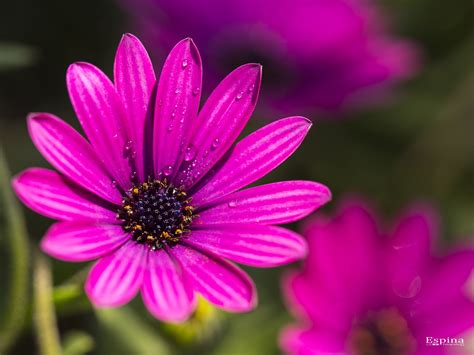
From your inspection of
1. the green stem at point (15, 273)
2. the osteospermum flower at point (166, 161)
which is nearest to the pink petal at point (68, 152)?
the osteospermum flower at point (166, 161)

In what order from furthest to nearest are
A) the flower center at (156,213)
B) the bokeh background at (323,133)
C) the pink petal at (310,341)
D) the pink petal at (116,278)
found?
the bokeh background at (323,133)
the pink petal at (310,341)
the flower center at (156,213)
the pink petal at (116,278)

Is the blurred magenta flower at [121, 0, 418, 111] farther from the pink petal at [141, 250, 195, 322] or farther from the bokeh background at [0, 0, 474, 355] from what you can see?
the pink petal at [141, 250, 195, 322]

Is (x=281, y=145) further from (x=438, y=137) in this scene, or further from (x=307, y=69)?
(x=438, y=137)

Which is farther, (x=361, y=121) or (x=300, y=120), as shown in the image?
(x=361, y=121)

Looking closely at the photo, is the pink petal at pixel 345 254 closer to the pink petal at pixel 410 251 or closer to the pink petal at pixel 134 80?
the pink petal at pixel 410 251

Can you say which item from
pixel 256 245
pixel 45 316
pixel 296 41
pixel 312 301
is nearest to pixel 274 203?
pixel 256 245

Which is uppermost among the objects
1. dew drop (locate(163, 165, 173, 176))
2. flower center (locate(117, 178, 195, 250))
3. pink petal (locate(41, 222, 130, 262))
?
dew drop (locate(163, 165, 173, 176))

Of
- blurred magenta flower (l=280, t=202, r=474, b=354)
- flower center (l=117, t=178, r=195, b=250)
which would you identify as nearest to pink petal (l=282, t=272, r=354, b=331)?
blurred magenta flower (l=280, t=202, r=474, b=354)

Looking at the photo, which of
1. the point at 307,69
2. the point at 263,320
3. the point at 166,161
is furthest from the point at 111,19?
the point at 166,161
